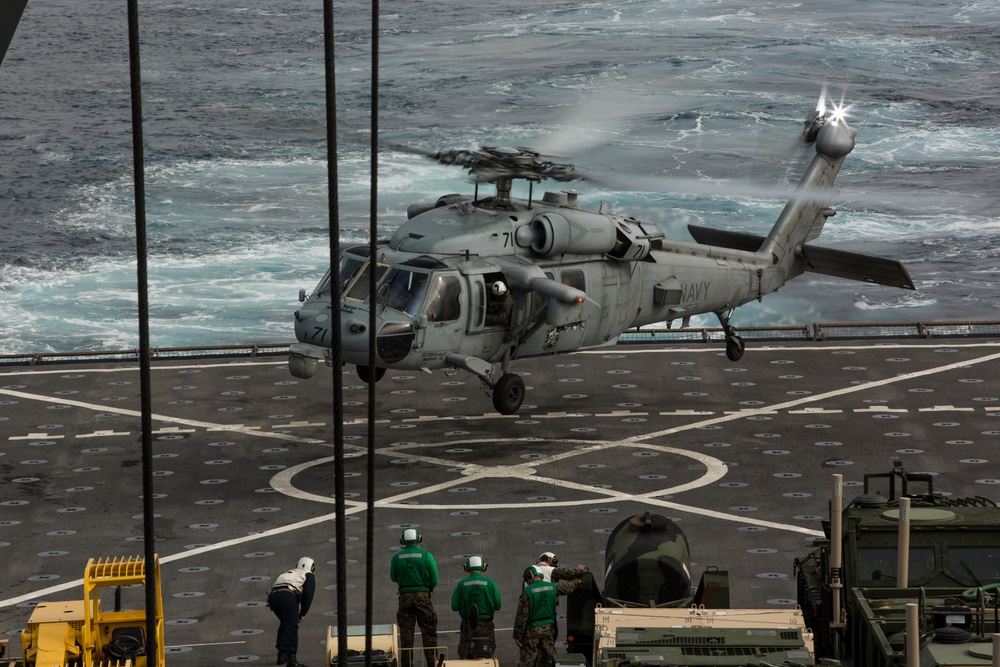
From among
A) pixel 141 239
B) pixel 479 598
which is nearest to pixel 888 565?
pixel 479 598

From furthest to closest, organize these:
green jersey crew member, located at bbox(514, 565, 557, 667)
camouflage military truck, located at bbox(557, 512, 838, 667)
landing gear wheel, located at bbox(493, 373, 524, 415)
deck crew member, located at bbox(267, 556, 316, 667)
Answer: landing gear wheel, located at bbox(493, 373, 524, 415) < deck crew member, located at bbox(267, 556, 316, 667) < green jersey crew member, located at bbox(514, 565, 557, 667) < camouflage military truck, located at bbox(557, 512, 838, 667)

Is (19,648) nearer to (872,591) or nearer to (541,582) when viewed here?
(541,582)

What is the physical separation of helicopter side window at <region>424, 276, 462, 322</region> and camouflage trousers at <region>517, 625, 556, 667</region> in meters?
9.72

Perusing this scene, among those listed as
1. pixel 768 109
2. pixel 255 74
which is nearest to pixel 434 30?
pixel 255 74

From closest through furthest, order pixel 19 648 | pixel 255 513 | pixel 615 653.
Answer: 1. pixel 615 653
2. pixel 19 648
3. pixel 255 513

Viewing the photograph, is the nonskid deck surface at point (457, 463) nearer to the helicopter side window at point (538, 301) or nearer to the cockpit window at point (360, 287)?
the helicopter side window at point (538, 301)

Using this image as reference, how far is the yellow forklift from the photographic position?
15414 millimetres

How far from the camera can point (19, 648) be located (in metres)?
19.0

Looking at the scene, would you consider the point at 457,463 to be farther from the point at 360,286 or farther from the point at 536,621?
the point at 536,621

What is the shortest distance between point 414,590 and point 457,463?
9.18 m

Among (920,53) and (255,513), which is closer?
(255,513)

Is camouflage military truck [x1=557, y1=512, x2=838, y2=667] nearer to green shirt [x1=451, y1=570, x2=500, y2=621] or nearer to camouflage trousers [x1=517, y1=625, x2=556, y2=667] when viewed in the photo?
camouflage trousers [x1=517, y1=625, x2=556, y2=667]

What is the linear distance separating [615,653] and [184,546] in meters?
10.8

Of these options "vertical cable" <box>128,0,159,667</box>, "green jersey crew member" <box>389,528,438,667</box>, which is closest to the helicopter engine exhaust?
"green jersey crew member" <box>389,528,438,667</box>
